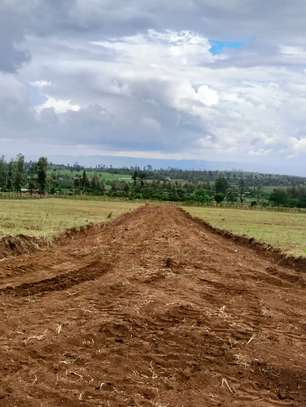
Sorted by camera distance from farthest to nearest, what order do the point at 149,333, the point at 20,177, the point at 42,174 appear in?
the point at 20,177, the point at 42,174, the point at 149,333

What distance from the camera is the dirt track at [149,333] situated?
703 centimetres

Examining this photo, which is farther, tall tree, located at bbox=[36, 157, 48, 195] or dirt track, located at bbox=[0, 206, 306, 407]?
tall tree, located at bbox=[36, 157, 48, 195]

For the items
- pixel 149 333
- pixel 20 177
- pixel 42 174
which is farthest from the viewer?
pixel 20 177

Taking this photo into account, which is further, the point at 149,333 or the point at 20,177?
the point at 20,177

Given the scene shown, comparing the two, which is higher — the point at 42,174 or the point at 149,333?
the point at 42,174


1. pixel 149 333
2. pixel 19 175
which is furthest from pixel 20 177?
pixel 149 333

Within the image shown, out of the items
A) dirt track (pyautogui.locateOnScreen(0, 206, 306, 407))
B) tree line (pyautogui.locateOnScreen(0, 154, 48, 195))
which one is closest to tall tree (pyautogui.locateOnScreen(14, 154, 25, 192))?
tree line (pyautogui.locateOnScreen(0, 154, 48, 195))

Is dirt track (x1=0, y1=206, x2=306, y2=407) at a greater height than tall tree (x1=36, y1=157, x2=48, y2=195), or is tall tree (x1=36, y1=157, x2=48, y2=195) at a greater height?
tall tree (x1=36, y1=157, x2=48, y2=195)

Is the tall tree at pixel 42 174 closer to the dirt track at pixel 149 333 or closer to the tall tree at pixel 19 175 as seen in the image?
the tall tree at pixel 19 175

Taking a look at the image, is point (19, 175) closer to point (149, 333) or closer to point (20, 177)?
point (20, 177)

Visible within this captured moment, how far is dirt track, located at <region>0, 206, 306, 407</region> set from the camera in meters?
7.03

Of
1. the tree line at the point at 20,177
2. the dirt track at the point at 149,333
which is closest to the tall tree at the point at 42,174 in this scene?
the tree line at the point at 20,177

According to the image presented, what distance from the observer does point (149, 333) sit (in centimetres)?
920

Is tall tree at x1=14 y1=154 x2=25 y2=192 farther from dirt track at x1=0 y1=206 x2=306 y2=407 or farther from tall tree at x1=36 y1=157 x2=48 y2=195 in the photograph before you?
dirt track at x1=0 y1=206 x2=306 y2=407
